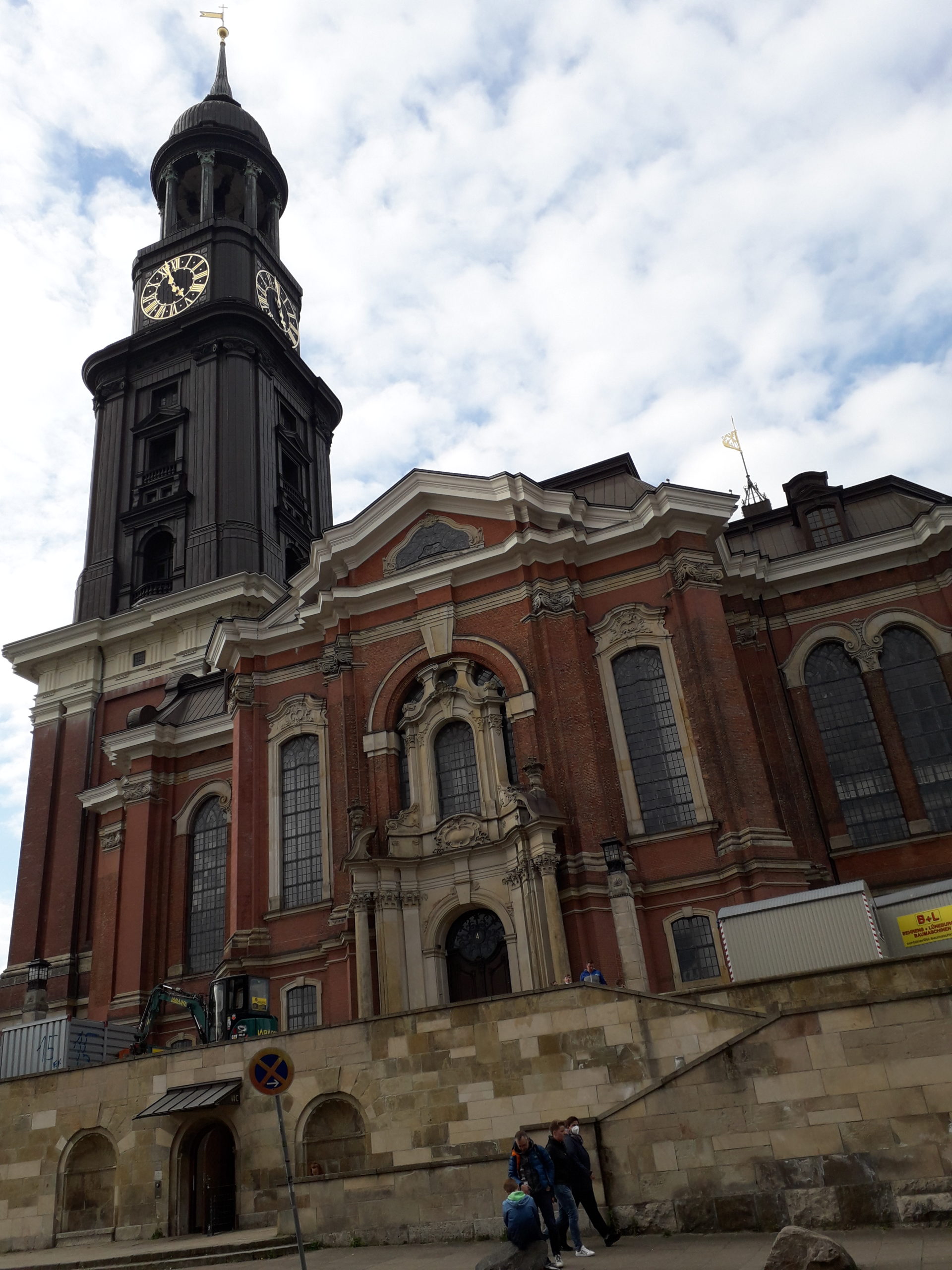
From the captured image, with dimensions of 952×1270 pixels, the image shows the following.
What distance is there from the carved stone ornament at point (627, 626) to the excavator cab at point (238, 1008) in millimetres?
11855

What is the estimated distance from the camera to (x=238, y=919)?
92.8 feet

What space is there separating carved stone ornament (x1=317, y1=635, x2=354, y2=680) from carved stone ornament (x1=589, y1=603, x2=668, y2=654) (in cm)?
682

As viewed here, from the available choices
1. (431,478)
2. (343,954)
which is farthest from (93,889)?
(431,478)

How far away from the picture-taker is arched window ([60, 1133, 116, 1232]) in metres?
19.2

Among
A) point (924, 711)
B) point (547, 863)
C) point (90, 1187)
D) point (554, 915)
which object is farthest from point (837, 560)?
point (90, 1187)

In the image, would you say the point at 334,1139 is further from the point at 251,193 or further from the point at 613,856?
the point at 251,193

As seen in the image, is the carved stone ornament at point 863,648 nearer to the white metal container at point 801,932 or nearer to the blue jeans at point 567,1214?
the white metal container at point 801,932

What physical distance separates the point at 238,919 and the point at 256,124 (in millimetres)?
49419

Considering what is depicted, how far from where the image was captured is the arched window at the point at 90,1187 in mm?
19250

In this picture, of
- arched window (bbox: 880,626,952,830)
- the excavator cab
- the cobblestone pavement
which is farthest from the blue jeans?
arched window (bbox: 880,626,952,830)

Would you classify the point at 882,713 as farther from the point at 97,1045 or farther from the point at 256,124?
the point at 256,124

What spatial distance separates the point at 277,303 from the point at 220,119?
39.3 feet

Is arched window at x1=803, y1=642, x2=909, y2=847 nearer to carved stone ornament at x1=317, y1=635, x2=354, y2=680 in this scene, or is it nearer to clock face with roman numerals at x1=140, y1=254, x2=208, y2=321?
carved stone ornament at x1=317, y1=635, x2=354, y2=680

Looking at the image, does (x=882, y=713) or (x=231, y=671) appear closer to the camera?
(x=882, y=713)
